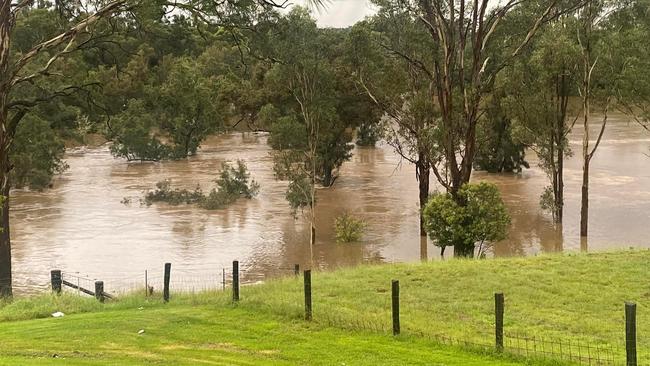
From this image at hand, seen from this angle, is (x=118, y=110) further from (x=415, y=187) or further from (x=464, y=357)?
(x=464, y=357)

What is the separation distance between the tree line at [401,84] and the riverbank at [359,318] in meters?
5.36

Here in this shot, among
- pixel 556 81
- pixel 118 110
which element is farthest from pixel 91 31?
pixel 118 110

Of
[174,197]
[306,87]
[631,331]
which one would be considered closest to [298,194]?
[306,87]

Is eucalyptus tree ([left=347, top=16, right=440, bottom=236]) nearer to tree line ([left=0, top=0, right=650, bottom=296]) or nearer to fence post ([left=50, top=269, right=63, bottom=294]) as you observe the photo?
tree line ([left=0, top=0, right=650, bottom=296])

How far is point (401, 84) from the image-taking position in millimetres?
33469

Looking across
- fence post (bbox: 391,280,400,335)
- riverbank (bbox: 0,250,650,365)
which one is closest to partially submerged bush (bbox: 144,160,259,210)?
riverbank (bbox: 0,250,650,365)

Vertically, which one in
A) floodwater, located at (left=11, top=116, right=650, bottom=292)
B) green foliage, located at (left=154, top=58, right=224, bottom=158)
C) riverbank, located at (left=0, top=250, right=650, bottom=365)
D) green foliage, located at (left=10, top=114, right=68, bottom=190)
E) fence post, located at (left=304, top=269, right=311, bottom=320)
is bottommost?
floodwater, located at (left=11, top=116, right=650, bottom=292)

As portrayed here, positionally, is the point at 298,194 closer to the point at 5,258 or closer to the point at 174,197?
the point at 174,197

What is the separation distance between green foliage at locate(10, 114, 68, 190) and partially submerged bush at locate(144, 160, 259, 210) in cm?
700

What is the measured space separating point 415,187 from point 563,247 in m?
14.6

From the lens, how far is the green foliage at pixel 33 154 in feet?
132

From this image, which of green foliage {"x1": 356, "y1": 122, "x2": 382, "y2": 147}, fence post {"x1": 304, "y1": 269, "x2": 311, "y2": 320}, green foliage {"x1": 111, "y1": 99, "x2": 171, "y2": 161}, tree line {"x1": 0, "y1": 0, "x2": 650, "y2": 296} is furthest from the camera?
green foliage {"x1": 356, "y1": 122, "x2": 382, "y2": 147}

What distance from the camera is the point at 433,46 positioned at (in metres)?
27.5

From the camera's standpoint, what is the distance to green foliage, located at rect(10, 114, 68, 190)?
40250mm
